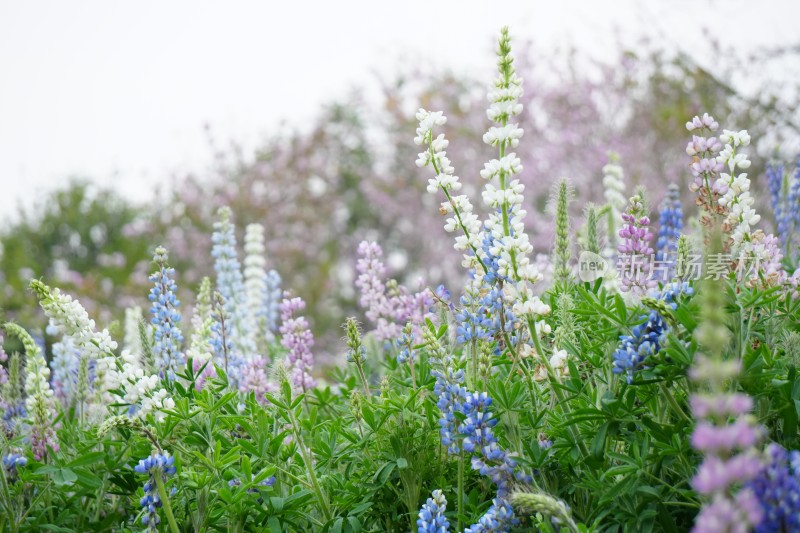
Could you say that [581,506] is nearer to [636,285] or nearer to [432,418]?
[432,418]

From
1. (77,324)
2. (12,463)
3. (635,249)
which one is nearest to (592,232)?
(635,249)

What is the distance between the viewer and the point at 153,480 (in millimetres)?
2342

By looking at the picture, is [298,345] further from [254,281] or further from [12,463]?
[254,281]

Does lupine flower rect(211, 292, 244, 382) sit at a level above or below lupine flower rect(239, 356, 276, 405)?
above

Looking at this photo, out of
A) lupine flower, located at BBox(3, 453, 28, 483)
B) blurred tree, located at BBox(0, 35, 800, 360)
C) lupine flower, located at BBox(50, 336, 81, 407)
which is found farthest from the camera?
blurred tree, located at BBox(0, 35, 800, 360)

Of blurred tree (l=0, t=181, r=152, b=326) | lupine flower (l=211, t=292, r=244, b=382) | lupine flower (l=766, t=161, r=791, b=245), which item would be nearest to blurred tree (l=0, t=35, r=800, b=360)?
blurred tree (l=0, t=181, r=152, b=326)

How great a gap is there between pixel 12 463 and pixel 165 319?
2.29 feet

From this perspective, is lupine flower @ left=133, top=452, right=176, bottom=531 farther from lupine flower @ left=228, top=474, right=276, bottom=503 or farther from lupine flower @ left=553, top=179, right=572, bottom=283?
lupine flower @ left=553, top=179, right=572, bottom=283

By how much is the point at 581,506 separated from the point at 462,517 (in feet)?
1.05

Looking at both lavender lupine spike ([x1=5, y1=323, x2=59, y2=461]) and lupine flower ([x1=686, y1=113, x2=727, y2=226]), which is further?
lavender lupine spike ([x1=5, y1=323, x2=59, y2=461])

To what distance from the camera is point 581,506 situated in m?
2.21

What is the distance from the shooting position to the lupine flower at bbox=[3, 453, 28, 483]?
2.73m

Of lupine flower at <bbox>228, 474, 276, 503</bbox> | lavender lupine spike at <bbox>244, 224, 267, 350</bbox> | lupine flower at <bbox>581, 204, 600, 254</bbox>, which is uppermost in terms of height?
lavender lupine spike at <bbox>244, 224, 267, 350</bbox>

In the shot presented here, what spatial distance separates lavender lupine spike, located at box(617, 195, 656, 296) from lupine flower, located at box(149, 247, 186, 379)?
1.58 meters
